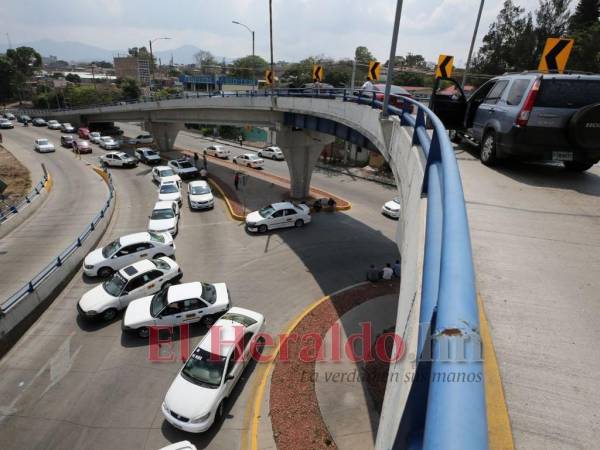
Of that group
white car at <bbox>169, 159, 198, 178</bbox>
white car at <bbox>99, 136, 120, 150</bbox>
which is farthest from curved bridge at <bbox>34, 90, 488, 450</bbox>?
white car at <bbox>99, 136, 120, 150</bbox>

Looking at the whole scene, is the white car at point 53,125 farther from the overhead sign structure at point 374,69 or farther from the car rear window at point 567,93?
the car rear window at point 567,93

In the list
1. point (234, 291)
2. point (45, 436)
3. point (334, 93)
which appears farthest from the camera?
point (334, 93)

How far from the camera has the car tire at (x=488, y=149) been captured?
26.6 feet

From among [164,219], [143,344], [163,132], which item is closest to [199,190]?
[164,219]

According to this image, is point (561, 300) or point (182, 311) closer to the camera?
point (561, 300)

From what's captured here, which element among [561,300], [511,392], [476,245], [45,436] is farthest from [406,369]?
[45,436]

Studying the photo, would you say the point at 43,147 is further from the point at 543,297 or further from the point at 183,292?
the point at 543,297

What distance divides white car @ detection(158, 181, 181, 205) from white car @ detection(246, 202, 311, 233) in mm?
6556

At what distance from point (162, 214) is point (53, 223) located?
663 cm

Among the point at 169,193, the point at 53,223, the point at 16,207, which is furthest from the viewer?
the point at 169,193

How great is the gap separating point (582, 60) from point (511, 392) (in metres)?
64.1

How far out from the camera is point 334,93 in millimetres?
18844

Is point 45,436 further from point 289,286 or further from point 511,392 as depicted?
point 511,392

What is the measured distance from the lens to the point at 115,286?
43.9 ft
